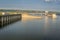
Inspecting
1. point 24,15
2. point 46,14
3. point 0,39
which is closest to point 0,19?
point 0,39

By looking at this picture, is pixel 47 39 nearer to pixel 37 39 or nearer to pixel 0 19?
A: pixel 37 39

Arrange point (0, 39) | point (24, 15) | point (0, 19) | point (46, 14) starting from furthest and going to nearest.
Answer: point (46, 14), point (24, 15), point (0, 19), point (0, 39)

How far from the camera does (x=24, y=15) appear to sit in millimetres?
41719

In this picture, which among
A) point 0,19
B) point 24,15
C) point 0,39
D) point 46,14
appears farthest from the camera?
point 46,14

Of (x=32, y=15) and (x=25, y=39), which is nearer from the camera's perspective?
(x=25, y=39)

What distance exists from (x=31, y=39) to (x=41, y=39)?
0.46 meters

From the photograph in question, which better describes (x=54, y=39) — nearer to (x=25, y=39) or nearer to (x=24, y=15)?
(x=25, y=39)

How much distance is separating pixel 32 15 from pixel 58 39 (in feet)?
119

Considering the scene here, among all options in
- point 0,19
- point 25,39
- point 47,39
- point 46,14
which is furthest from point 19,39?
point 46,14

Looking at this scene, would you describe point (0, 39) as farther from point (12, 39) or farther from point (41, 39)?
point (41, 39)

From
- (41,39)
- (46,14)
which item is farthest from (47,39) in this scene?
(46,14)

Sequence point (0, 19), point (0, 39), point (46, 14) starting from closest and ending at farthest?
point (0, 39) < point (0, 19) < point (46, 14)

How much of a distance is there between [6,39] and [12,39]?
10.5 inches

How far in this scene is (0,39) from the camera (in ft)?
22.2
